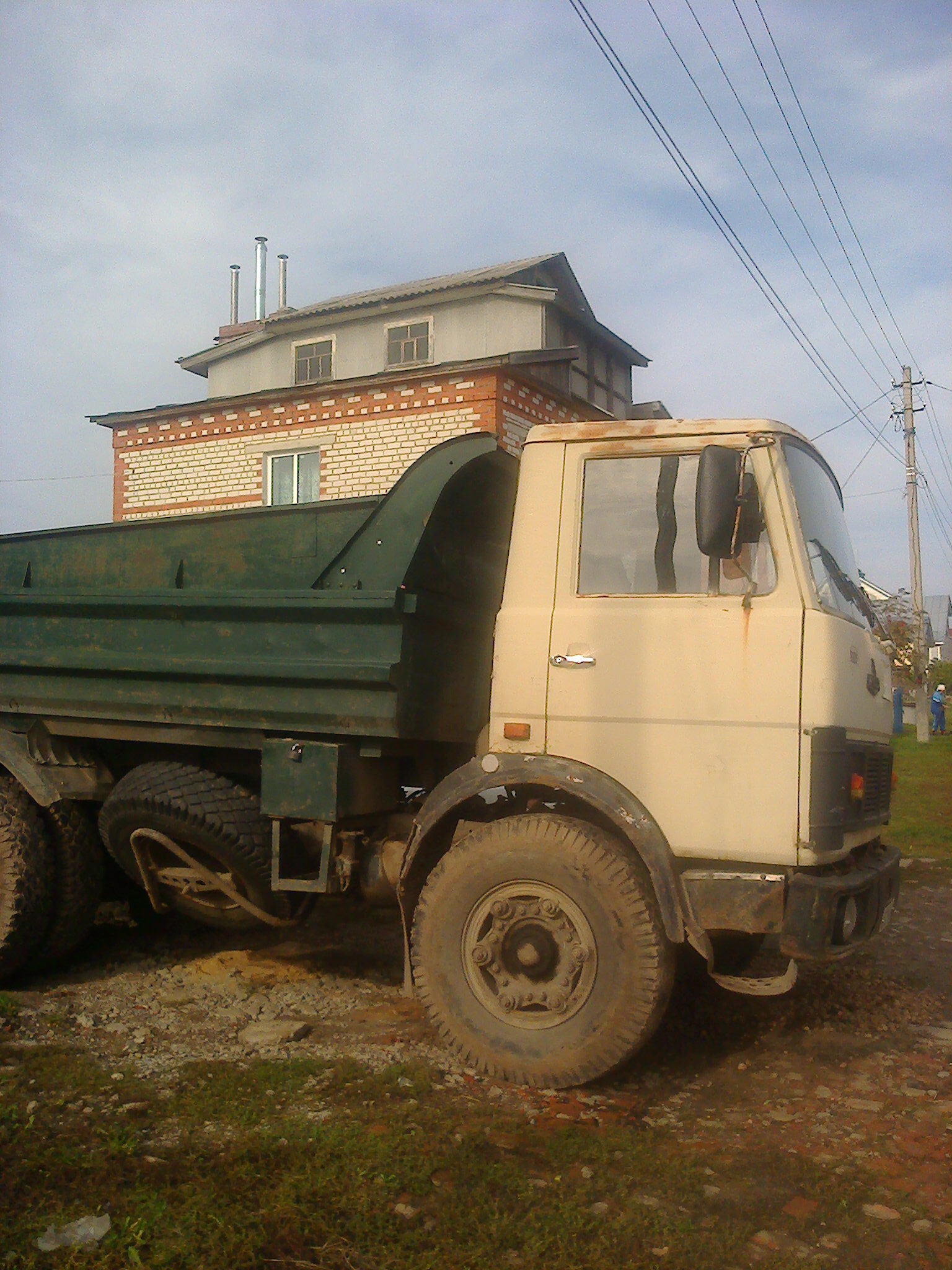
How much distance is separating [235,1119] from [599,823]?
1.63m

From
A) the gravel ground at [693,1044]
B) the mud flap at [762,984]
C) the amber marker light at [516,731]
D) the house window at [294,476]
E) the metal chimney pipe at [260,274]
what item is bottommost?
the gravel ground at [693,1044]

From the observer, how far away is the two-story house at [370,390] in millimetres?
16531

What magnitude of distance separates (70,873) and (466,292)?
1750 cm

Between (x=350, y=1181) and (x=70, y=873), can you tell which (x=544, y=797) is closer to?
(x=350, y=1181)

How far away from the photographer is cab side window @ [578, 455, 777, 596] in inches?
156

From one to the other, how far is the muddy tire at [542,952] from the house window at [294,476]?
560 inches

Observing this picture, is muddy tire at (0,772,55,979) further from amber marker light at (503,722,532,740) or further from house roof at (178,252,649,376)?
house roof at (178,252,649,376)

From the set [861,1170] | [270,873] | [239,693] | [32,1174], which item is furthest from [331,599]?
[861,1170]

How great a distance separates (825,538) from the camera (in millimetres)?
4219

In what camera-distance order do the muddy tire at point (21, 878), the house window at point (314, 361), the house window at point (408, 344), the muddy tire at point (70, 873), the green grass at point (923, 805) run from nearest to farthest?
the muddy tire at point (21, 878)
the muddy tire at point (70, 873)
the green grass at point (923, 805)
the house window at point (408, 344)
the house window at point (314, 361)

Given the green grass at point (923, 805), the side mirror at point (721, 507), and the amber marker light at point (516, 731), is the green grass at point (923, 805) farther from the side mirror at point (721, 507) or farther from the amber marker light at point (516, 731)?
the amber marker light at point (516, 731)

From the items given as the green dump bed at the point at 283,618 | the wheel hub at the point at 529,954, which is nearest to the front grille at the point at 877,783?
the wheel hub at the point at 529,954

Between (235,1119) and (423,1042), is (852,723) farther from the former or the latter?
(235,1119)

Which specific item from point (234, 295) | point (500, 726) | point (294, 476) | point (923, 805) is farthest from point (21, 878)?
point (234, 295)
